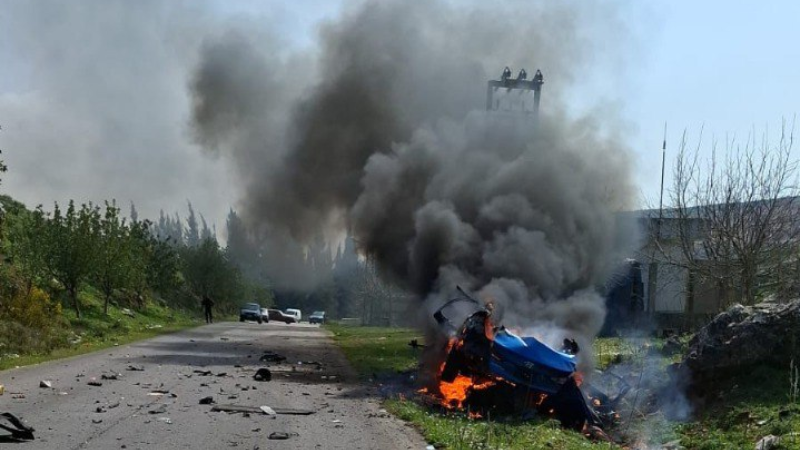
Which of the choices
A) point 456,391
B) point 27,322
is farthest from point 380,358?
point 456,391

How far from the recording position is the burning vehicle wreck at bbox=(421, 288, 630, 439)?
11742 millimetres

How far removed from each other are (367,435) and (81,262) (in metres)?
26.4

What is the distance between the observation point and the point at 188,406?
38.4 feet

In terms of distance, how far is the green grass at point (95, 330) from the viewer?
19.5 meters

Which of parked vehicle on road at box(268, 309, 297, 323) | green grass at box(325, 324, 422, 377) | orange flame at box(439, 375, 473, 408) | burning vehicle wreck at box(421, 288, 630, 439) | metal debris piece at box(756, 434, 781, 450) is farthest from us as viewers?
parked vehicle on road at box(268, 309, 297, 323)

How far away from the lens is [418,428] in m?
10.7

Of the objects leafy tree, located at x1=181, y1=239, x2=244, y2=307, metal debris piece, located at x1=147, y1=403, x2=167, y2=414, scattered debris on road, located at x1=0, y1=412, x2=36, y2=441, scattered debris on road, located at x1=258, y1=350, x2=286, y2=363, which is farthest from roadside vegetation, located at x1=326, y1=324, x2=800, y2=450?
leafy tree, located at x1=181, y1=239, x2=244, y2=307

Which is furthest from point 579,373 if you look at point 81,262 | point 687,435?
point 81,262

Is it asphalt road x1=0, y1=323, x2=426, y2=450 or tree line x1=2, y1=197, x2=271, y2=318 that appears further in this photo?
tree line x1=2, y1=197, x2=271, y2=318

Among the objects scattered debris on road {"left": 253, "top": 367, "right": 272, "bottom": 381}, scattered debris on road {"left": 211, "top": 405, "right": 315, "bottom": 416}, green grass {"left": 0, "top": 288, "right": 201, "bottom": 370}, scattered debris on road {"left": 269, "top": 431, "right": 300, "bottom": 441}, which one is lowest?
green grass {"left": 0, "top": 288, "right": 201, "bottom": 370}

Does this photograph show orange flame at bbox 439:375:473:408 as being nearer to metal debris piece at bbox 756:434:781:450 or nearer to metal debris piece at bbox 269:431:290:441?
→ metal debris piece at bbox 269:431:290:441

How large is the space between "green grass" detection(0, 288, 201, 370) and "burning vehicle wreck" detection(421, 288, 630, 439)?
966cm

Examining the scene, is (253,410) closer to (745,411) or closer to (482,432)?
(482,432)

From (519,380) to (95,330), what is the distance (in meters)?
22.3
